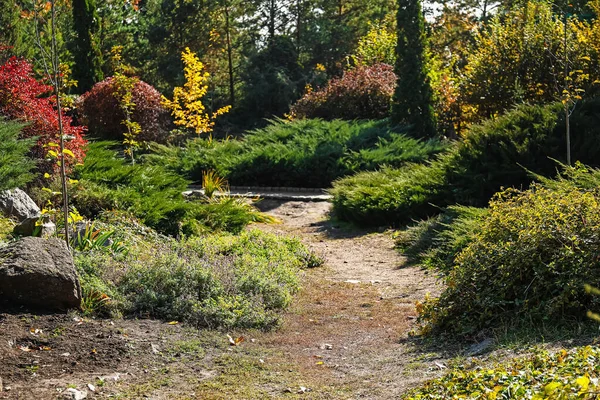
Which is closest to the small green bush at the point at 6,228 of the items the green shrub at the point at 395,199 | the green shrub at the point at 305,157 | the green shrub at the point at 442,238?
the green shrub at the point at 442,238

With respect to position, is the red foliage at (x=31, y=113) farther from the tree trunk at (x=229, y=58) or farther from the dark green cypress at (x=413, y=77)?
the tree trunk at (x=229, y=58)

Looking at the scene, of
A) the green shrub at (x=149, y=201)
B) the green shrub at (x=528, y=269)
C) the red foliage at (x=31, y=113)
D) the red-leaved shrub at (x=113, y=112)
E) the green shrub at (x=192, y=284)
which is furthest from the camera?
the red-leaved shrub at (x=113, y=112)

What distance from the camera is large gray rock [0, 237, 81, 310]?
5719 millimetres

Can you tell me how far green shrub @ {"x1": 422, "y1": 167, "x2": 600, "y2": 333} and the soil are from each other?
15.9 inches

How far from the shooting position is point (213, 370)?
199 inches

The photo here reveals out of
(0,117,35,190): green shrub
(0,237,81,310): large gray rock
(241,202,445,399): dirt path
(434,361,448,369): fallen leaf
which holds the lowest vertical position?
(241,202,445,399): dirt path

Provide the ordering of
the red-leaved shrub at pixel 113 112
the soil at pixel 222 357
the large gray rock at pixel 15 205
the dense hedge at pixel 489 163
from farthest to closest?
the red-leaved shrub at pixel 113 112 < the dense hedge at pixel 489 163 < the large gray rock at pixel 15 205 < the soil at pixel 222 357

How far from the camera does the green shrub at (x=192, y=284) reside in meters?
6.18

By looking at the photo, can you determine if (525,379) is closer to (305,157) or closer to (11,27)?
(305,157)

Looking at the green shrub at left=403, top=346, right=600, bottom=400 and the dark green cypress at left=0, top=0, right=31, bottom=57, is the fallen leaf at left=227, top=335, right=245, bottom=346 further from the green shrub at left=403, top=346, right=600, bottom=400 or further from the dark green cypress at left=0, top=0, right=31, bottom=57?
the dark green cypress at left=0, top=0, right=31, bottom=57

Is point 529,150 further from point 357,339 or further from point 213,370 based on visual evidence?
point 213,370

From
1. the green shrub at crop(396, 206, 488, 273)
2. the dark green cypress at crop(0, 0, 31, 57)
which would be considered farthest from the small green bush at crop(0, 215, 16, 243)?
the dark green cypress at crop(0, 0, 31, 57)

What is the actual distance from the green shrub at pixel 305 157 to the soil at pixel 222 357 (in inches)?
306

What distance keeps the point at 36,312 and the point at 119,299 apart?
2.30 ft
